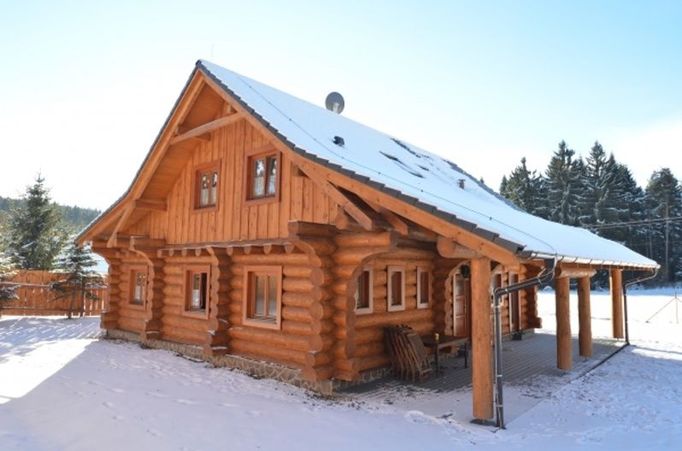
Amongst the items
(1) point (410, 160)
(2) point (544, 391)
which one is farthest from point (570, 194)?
(2) point (544, 391)

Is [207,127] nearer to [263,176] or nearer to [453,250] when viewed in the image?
[263,176]

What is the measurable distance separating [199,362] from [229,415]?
444 cm

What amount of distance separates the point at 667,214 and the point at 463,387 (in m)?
48.2

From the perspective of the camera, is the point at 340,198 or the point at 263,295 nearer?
the point at 340,198

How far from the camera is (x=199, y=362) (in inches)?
441

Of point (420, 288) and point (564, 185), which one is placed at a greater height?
point (564, 185)

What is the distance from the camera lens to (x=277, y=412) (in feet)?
24.0

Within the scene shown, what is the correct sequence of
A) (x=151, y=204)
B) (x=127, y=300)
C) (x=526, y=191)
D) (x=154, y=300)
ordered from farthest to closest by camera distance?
1. (x=526, y=191)
2. (x=127, y=300)
3. (x=151, y=204)
4. (x=154, y=300)

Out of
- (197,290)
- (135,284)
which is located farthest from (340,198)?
(135,284)

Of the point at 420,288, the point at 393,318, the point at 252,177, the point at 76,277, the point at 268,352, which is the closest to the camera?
the point at 268,352

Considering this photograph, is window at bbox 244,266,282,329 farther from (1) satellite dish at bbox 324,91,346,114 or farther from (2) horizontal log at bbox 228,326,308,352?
(1) satellite dish at bbox 324,91,346,114

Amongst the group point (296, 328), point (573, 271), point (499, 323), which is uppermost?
point (573, 271)

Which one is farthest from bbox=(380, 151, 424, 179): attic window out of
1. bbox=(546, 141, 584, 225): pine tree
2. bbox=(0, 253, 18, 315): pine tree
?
bbox=(546, 141, 584, 225): pine tree

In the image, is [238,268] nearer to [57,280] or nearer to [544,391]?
[544,391]
